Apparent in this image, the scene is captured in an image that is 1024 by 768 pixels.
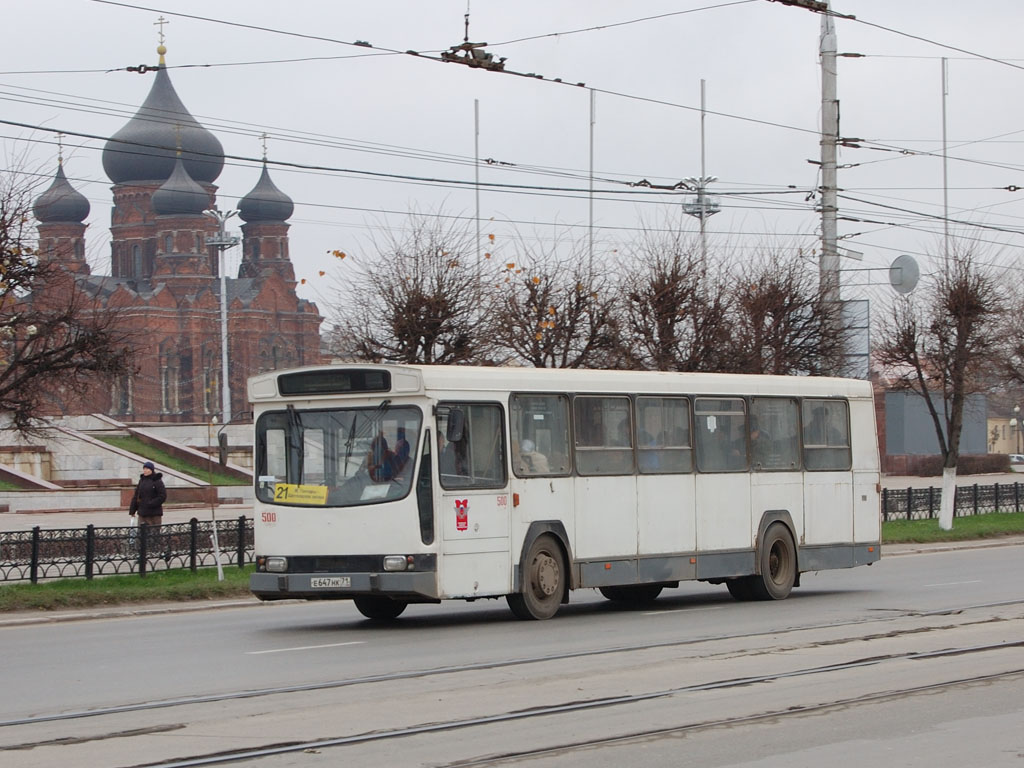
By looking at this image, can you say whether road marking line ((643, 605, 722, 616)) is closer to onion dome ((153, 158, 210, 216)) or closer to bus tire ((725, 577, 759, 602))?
bus tire ((725, 577, 759, 602))

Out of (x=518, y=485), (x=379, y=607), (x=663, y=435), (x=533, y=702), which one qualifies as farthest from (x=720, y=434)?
(x=533, y=702)

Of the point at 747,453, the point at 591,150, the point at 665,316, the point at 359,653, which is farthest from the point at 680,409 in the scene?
the point at 591,150

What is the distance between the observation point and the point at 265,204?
422 ft

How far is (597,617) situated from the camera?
17.3 meters

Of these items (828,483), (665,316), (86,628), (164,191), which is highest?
(164,191)

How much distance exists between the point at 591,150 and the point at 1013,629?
143ft

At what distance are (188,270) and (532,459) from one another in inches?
4213

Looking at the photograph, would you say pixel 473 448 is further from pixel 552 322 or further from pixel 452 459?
pixel 552 322

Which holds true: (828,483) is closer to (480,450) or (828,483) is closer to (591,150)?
(480,450)

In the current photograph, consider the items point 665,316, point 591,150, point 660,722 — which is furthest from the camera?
point 591,150

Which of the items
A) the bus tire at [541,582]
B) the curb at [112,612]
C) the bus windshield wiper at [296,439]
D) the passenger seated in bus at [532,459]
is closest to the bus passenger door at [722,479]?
the bus tire at [541,582]

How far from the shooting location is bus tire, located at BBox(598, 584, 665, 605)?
19359mm

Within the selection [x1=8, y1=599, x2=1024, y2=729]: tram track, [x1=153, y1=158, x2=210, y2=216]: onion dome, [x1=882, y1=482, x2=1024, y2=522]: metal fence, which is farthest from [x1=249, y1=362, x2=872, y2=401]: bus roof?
[x1=153, y1=158, x2=210, y2=216]: onion dome

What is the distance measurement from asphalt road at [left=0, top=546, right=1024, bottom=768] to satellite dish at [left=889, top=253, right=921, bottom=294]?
1287cm
